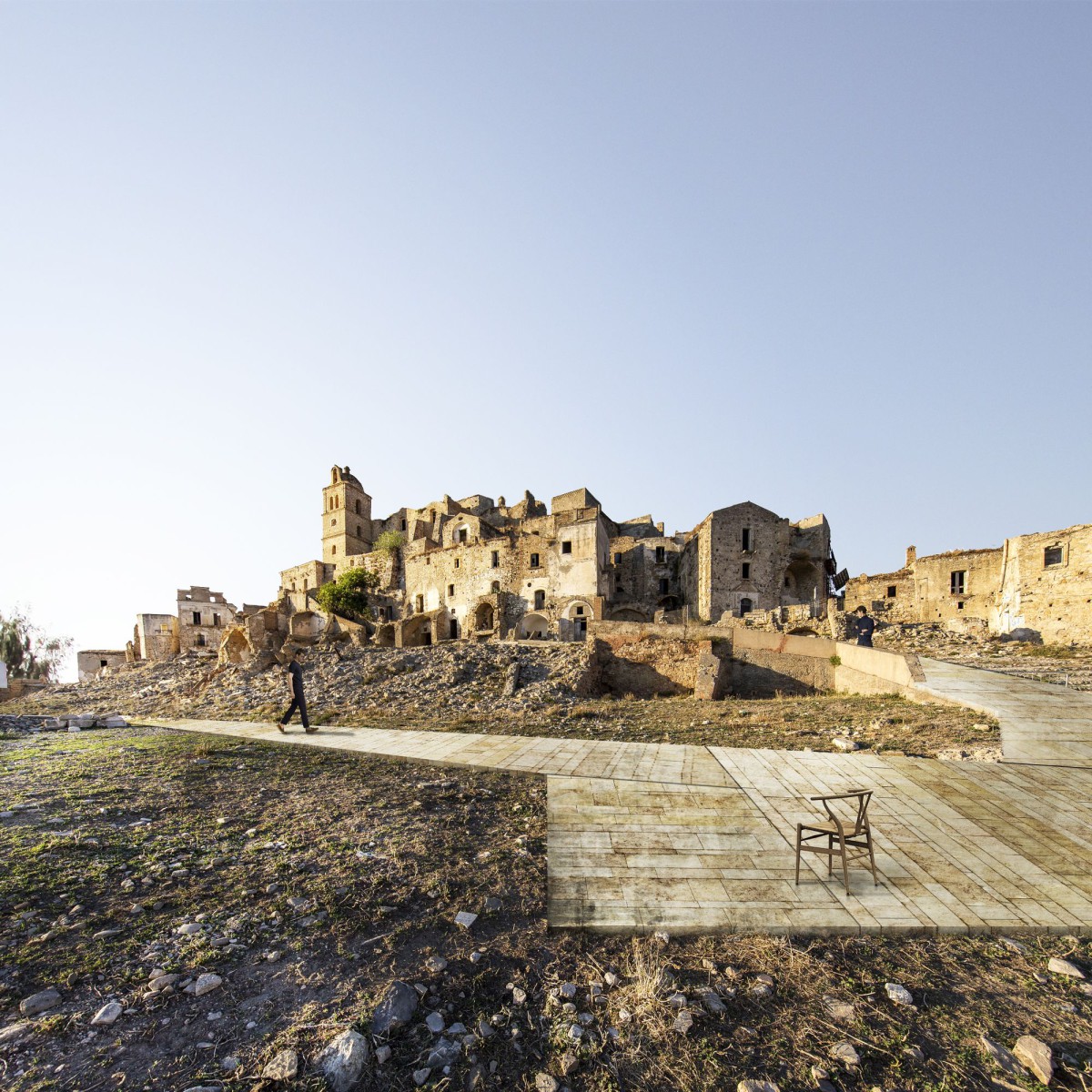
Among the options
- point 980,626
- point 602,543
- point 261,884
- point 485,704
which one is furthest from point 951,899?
point 602,543

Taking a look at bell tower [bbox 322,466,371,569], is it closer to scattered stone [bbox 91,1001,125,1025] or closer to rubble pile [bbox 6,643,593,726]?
rubble pile [bbox 6,643,593,726]

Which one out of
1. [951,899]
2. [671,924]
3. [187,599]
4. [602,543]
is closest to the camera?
[671,924]

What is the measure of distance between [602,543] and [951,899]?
29.9m

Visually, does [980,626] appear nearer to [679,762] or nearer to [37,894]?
[679,762]

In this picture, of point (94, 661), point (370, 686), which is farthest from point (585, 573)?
point (94, 661)

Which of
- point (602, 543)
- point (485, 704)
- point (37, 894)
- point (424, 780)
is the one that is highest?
point (602, 543)

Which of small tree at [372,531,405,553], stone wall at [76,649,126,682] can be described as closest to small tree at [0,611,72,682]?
stone wall at [76,649,126,682]

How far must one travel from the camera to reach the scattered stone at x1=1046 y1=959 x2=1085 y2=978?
10.4 ft

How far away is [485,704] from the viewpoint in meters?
15.0

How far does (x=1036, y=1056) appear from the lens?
253cm

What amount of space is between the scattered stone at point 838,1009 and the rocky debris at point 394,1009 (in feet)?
7.92

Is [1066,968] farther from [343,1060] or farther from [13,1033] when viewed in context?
[13,1033]

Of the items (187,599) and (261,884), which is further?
(187,599)

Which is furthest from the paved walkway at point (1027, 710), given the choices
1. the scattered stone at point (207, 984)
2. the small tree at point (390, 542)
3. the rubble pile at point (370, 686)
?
the small tree at point (390, 542)
